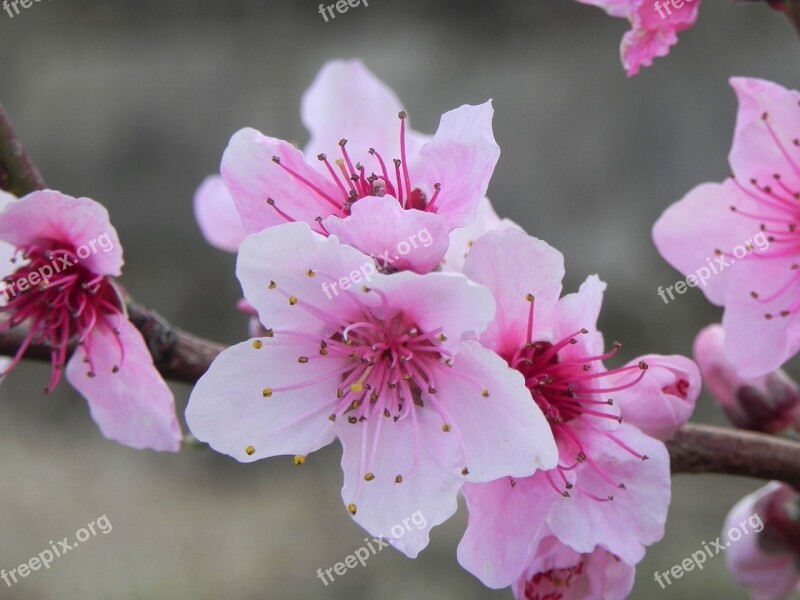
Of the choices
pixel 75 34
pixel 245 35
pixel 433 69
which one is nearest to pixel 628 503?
pixel 433 69

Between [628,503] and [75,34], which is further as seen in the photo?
[75,34]

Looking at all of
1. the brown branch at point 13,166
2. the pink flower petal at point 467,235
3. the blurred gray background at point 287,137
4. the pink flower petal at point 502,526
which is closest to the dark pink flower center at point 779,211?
the pink flower petal at point 467,235

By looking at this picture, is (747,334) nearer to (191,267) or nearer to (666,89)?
(666,89)

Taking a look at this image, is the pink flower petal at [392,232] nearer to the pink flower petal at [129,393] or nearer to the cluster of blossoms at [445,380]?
the cluster of blossoms at [445,380]

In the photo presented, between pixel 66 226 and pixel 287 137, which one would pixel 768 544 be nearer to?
pixel 66 226

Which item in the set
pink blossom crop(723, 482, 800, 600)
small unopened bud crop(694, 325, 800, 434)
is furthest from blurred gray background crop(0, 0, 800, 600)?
small unopened bud crop(694, 325, 800, 434)

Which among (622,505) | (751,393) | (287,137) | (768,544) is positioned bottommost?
(287,137)

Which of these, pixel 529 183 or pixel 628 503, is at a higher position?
pixel 628 503

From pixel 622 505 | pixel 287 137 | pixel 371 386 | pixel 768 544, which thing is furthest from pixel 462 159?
pixel 287 137
